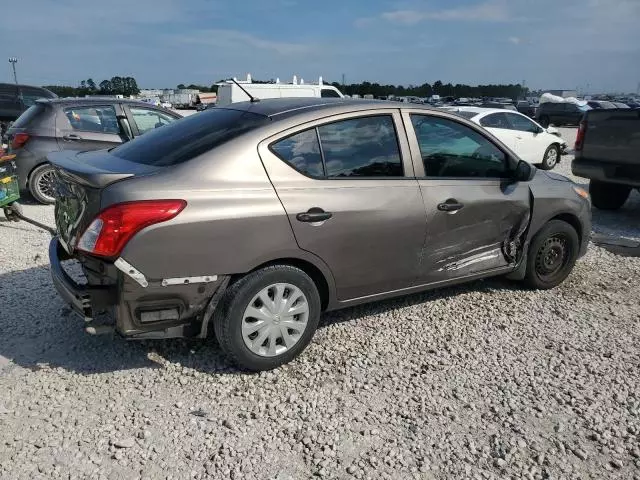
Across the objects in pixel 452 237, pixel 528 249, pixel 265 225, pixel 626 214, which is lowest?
pixel 626 214

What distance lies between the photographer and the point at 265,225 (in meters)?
3.08

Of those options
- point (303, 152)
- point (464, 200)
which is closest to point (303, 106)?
point (303, 152)

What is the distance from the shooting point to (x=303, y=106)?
355 centimetres

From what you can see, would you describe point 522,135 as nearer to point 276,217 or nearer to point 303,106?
point 303,106

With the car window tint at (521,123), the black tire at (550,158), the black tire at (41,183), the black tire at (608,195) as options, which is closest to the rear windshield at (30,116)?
the black tire at (41,183)

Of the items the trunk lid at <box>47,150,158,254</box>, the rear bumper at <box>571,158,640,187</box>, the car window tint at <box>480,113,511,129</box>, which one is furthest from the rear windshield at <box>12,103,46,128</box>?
the car window tint at <box>480,113,511,129</box>

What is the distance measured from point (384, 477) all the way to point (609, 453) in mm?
1199

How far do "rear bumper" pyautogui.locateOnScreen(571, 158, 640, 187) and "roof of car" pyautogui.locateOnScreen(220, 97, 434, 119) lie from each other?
183 inches

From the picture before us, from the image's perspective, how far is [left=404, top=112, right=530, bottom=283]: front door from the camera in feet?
12.6

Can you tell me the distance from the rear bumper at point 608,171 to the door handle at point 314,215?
5660 mm

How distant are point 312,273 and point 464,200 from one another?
4.35 ft

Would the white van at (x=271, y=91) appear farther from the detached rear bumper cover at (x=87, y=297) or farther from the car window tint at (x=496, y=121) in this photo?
the detached rear bumper cover at (x=87, y=297)

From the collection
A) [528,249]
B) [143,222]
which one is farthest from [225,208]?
[528,249]

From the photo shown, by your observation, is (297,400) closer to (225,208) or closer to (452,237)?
(225,208)
